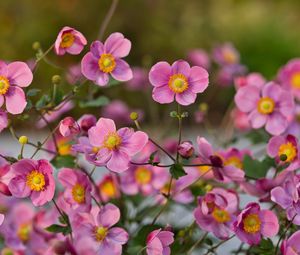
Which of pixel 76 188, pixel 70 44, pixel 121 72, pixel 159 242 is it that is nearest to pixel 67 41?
pixel 70 44

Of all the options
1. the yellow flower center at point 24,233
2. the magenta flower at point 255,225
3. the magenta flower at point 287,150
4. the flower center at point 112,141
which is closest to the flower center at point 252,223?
the magenta flower at point 255,225

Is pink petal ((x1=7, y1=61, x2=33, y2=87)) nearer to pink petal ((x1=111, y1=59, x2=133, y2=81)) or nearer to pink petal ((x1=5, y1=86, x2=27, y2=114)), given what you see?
pink petal ((x1=5, y1=86, x2=27, y2=114))

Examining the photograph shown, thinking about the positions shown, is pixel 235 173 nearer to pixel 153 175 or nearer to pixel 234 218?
pixel 234 218

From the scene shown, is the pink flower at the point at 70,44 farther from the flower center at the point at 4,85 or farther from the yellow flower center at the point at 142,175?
the yellow flower center at the point at 142,175

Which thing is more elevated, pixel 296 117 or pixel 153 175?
pixel 296 117

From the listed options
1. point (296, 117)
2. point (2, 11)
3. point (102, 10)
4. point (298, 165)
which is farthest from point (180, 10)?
point (298, 165)

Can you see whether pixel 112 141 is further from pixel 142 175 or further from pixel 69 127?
pixel 142 175
